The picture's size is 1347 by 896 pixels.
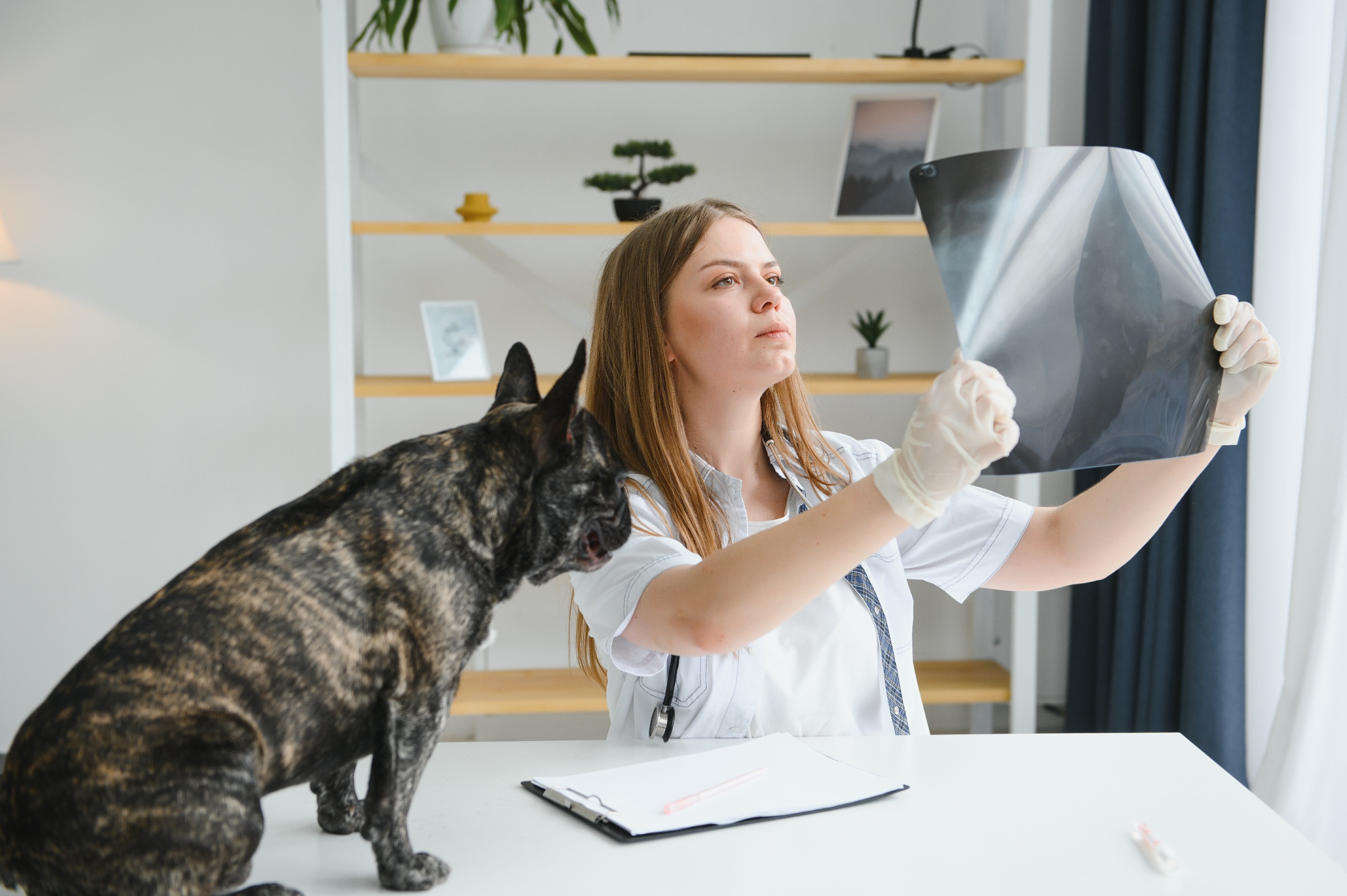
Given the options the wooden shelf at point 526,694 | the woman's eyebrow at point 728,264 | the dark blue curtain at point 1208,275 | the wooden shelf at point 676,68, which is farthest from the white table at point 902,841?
the wooden shelf at point 676,68

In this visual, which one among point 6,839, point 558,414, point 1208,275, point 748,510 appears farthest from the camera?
point 1208,275

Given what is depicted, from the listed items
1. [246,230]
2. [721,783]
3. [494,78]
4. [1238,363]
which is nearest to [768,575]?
[721,783]

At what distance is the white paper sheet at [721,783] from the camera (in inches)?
33.8

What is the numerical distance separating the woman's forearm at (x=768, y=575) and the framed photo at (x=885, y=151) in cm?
159

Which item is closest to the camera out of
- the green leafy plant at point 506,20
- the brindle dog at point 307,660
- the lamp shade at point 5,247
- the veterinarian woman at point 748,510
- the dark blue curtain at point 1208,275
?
the brindle dog at point 307,660

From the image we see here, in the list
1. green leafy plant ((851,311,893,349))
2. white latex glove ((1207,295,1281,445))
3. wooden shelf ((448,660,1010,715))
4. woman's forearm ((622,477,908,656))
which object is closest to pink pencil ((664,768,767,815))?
woman's forearm ((622,477,908,656))

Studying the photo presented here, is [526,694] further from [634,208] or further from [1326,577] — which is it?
[1326,577]

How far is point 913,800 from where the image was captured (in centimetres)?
90

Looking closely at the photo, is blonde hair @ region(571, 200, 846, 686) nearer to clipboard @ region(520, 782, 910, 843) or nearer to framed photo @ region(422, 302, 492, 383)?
clipboard @ region(520, 782, 910, 843)

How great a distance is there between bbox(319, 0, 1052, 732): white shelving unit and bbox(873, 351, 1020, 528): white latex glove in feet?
4.52

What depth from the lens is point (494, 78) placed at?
232cm

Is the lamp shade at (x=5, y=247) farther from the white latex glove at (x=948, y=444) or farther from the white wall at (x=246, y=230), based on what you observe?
the white latex glove at (x=948, y=444)

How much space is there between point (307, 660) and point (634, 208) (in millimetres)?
1808

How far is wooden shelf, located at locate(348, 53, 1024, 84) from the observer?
7.04ft
